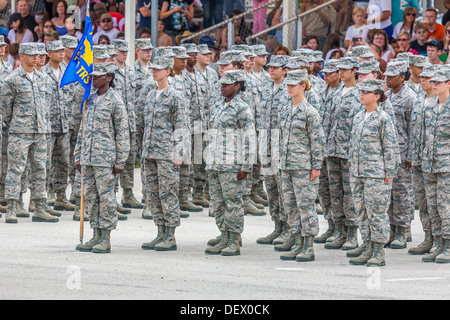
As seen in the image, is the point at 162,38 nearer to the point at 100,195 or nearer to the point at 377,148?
the point at 100,195

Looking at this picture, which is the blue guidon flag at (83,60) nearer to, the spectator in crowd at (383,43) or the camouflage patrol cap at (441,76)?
the camouflage patrol cap at (441,76)

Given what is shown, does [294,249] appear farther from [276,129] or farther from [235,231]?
[276,129]

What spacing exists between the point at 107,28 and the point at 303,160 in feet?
36.6

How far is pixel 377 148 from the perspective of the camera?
11.3m

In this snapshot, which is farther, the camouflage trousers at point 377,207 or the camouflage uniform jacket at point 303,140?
the camouflage uniform jacket at point 303,140

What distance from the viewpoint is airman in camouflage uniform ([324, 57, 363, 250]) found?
12.6m

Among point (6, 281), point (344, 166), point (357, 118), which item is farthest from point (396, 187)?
point (6, 281)

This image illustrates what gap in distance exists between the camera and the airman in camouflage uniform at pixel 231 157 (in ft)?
39.2

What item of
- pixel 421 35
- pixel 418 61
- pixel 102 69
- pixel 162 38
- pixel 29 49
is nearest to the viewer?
pixel 102 69

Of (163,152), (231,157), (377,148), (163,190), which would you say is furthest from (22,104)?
(377,148)

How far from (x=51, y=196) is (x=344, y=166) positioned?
573cm

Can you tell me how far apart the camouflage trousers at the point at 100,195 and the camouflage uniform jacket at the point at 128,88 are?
10.3 feet

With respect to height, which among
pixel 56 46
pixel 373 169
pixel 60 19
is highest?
pixel 60 19

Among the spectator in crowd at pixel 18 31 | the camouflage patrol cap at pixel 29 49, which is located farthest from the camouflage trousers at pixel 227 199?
the spectator in crowd at pixel 18 31
